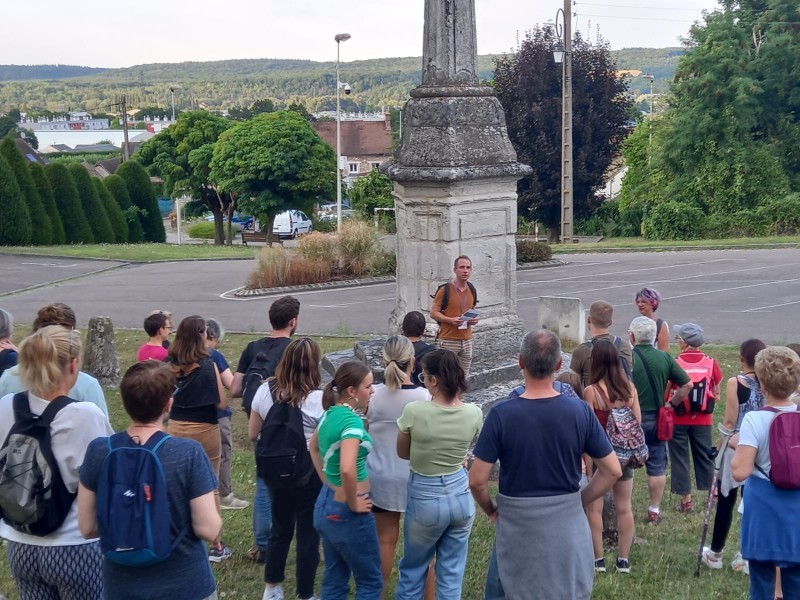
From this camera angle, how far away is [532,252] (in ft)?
87.6

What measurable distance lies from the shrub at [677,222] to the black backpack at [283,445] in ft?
119

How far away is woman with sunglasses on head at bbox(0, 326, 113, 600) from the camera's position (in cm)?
424

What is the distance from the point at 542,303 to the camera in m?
14.2

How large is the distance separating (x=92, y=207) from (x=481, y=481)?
38.9 metres

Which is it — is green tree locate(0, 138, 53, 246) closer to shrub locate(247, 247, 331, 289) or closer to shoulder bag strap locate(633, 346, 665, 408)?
shrub locate(247, 247, 331, 289)

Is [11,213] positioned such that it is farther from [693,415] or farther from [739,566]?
[739,566]

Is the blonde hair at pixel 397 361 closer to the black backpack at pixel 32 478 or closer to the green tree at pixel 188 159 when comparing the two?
the black backpack at pixel 32 478

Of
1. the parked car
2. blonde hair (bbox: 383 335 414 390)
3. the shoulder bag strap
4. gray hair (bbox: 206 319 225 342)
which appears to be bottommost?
the parked car

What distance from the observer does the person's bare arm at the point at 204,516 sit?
154 inches

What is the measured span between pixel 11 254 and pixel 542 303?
24055 mm

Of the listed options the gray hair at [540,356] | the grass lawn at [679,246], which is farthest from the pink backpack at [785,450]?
the grass lawn at [679,246]

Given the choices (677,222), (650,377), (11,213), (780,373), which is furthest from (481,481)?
(677,222)

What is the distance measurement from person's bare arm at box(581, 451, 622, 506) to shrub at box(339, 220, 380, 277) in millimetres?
19795

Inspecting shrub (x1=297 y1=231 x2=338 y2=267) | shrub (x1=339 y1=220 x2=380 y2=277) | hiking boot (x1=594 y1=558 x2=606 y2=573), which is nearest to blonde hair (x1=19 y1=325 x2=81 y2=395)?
hiking boot (x1=594 y1=558 x2=606 y2=573)
